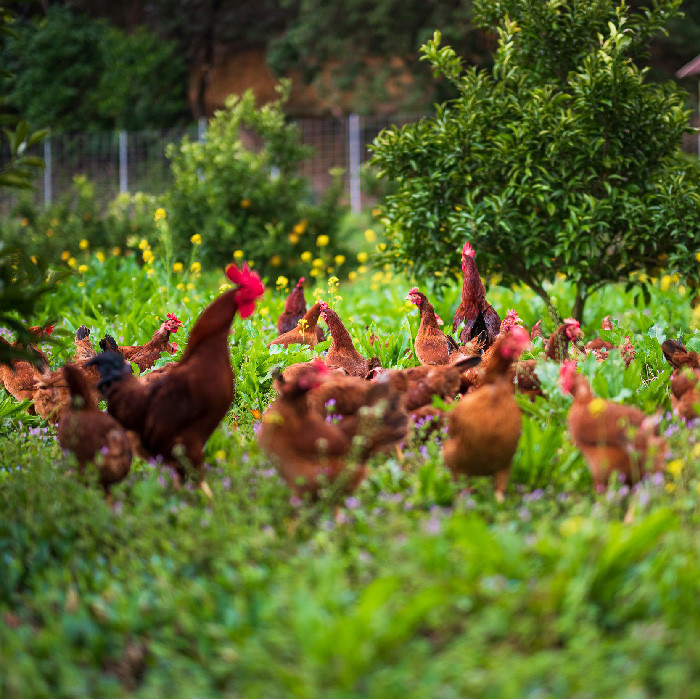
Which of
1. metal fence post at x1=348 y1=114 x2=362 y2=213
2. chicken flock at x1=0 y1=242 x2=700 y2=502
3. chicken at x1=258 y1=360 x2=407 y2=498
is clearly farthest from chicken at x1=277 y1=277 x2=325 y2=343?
metal fence post at x1=348 y1=114 x2=362 y2=213

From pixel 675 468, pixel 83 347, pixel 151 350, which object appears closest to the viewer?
pixel 675 468

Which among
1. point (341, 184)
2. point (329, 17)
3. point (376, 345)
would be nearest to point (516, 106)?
point (376, 345)

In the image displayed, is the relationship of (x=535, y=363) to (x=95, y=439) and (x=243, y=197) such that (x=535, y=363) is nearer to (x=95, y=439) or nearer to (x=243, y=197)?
(x=95, y=439)

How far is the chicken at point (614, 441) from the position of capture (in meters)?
2.85

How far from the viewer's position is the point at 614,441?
115 inches

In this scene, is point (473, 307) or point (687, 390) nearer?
point (687, 390)

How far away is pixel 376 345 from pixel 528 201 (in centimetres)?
185

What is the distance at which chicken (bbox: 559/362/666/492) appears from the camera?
9.36 feet

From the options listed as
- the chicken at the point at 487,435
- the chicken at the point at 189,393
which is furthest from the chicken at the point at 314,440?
the chicken at the point at 189,393

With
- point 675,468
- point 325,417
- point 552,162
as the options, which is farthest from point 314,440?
point 552,162

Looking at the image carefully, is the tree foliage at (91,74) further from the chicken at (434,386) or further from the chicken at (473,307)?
the chicken at (434,386)

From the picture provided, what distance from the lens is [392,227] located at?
256 inches

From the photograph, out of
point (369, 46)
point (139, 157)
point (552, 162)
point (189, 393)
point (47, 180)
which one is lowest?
point (189, 393)

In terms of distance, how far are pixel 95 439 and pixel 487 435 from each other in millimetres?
1612
